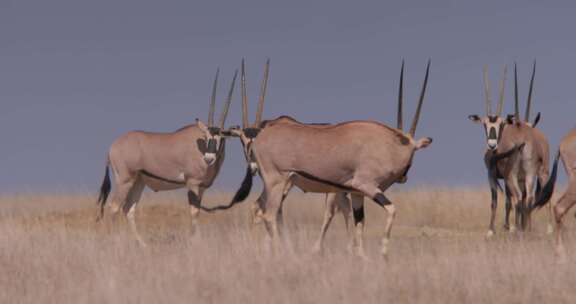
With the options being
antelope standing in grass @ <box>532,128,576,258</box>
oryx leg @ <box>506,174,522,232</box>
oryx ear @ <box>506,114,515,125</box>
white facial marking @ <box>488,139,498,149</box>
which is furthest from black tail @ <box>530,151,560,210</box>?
oryx leg @ <box>506,174,522,232</box>

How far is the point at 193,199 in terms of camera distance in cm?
1638

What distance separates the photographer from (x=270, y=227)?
12508mm

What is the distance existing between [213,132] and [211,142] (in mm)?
238

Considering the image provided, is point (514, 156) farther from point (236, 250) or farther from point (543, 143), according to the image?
point (236, 250)

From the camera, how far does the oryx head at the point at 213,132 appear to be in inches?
625

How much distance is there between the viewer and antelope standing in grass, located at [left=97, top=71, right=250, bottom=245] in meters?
16.4

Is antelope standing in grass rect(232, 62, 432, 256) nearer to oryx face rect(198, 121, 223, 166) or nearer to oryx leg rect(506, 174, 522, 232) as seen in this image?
oryx face rect(198, 121, 223, 166)

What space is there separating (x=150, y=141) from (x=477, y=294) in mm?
9518

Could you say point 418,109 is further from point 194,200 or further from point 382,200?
point 194,200

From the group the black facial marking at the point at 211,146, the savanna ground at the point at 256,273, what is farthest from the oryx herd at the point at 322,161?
the savanna ground at the point at 256,273

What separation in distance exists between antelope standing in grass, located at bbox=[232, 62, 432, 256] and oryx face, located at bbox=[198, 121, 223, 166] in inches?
122

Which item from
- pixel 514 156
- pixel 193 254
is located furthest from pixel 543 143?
pixel 193 254

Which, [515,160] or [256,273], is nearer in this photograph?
[256,273]

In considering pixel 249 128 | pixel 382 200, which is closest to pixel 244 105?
pixel 249 128
